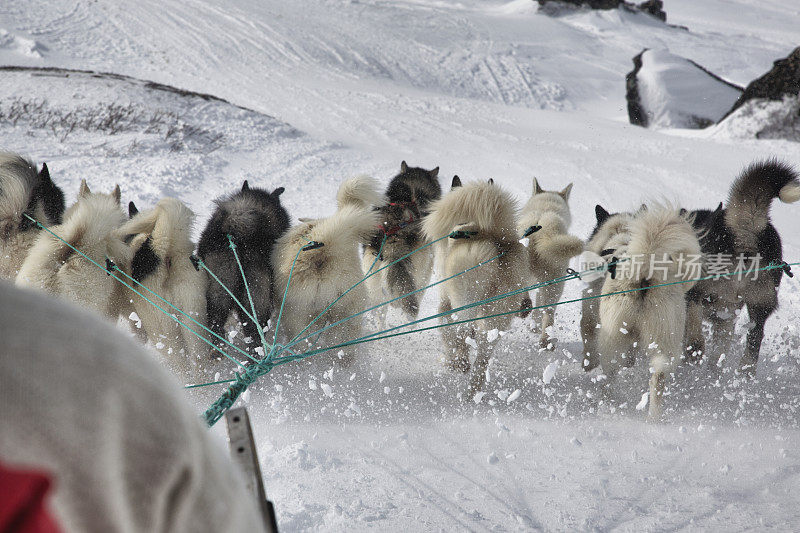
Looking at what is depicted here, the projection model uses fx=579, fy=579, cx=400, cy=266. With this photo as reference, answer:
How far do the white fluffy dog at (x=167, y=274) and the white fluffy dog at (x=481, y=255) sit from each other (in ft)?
4.75

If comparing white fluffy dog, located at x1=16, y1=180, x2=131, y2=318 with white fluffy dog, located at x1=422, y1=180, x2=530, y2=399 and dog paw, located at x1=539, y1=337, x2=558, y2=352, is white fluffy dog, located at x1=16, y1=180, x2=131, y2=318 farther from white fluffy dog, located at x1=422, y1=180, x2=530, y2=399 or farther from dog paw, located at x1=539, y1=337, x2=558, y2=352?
dog paw, located at x1=539, y1=337, x2=558, y2=352

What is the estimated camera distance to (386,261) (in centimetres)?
423

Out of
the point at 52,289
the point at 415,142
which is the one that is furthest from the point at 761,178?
the point at 415,142

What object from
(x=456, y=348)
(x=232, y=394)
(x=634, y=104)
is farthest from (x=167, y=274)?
(x=634, y=104)

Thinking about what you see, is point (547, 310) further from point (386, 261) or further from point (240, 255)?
point (240, 255)

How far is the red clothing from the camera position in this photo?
40 centimetres

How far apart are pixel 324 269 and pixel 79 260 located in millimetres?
1304

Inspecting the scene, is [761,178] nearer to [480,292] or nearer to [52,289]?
[480,292]

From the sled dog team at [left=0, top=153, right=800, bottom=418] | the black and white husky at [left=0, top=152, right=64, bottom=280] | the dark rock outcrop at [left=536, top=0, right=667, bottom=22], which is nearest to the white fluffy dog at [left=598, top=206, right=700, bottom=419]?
the sled dog team at [left=0, top=153, right=800, bottom=418]

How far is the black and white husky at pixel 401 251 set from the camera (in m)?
4.19

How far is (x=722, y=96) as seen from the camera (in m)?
14.3

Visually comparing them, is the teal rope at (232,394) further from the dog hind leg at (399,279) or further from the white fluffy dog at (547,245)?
the dog hind leg at (399,279)

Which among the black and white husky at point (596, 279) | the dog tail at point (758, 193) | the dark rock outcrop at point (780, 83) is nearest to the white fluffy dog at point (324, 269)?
the black and white husky at point (596, 279)

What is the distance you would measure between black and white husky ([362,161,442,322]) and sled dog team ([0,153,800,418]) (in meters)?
0.02
